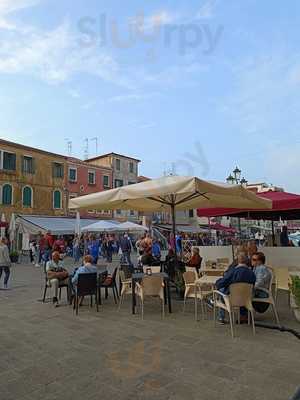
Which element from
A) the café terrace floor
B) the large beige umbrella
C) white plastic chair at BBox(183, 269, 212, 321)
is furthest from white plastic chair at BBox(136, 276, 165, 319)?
the large beige umbrella

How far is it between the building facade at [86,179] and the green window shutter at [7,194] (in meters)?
6.03

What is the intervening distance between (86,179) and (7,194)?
29.4 feet

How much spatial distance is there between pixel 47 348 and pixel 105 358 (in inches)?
33.4

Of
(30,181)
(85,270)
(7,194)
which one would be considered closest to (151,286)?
(85,270)

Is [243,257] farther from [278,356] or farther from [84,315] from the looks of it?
[84,315]

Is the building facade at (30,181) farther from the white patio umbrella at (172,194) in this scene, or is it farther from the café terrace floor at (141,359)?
the café terrace floor at (141,359)

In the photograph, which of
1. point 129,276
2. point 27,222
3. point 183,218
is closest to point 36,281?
point 129,276

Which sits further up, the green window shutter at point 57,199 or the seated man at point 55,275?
the green window shutter at point 57,199

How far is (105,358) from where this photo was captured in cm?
382

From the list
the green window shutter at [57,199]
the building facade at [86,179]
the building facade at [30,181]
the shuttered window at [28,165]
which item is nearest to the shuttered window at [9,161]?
the building facade at [30,181]

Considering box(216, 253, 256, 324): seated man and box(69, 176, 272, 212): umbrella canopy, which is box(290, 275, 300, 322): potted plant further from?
box(69, 176, 272, 212): umbrella canopy

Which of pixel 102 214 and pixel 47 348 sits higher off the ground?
pixel 102 214

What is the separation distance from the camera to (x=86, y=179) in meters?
35.1

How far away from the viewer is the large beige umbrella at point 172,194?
5.39m
